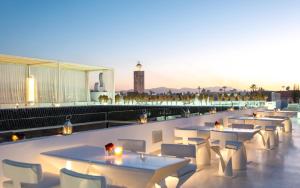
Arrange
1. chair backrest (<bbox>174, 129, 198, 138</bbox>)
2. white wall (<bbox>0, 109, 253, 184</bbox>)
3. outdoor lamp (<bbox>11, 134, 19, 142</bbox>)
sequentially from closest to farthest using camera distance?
white wall (<bbox>0, 109, 253, 184</bbox>), outdoor lamp (<bbox>11, 134, 19, 142</bbox>), chair backrest (<bbox>174, 129, 198, 138</bbox>)

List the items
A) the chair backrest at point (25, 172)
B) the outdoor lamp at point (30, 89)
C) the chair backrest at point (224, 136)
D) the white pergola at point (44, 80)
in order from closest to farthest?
the chair backrest at point (25, 172) < the chair backrest at point (224, 136) < the white pergola at point (44, 80) < the outdoor lamp at point (30, 89)

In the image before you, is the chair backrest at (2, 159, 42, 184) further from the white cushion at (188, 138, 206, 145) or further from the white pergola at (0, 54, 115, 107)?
the white pergola at (0, 54, 115, 107)

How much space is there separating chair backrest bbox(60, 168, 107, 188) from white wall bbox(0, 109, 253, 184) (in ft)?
4.08

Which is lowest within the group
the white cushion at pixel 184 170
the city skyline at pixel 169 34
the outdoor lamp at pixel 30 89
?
the white cushion at pixel 184 170

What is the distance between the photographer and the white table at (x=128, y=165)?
2994 millimetres

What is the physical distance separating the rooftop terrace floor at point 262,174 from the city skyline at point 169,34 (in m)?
7.26

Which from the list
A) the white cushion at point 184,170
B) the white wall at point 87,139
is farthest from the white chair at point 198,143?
the white cushion at point 184,170

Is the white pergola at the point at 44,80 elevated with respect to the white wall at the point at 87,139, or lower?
elevated

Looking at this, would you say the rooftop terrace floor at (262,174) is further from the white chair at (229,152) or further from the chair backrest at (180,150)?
the chair backrest at (180,150)

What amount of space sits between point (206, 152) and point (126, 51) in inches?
588

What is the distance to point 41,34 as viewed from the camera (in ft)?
60.5

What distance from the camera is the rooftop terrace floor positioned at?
4.92 m

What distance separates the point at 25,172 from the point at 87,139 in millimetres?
1824

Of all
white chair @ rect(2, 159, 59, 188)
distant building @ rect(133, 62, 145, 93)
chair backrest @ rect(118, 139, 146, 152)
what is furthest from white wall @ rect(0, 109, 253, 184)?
distant building @ rect(133, 62, 145, 93)
